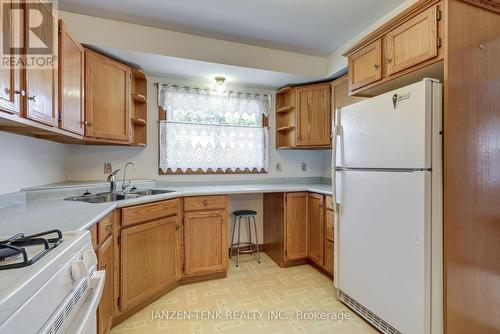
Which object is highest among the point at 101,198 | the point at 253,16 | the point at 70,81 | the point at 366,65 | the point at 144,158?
the point at 253,16

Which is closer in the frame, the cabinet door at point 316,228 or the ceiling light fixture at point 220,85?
the cabinet door at point 316,228

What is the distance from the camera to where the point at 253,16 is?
7.00 feet

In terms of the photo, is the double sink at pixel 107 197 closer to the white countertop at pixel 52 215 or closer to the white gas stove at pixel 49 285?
the white countertop at pixel 52 215

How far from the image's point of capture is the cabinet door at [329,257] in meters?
2.45

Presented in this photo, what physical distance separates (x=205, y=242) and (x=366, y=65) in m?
2.15

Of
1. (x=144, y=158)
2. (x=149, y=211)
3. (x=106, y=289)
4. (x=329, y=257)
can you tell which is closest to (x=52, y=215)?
(x=106, y=289)

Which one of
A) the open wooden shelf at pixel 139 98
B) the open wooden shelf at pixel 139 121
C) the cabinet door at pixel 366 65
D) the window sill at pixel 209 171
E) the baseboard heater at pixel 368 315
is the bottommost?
the baseboard heater at pixel 368 315

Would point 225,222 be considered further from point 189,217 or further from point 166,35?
Result: point 166,35

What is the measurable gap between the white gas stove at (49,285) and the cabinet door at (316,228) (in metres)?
2.09

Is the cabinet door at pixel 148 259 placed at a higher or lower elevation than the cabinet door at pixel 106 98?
lower

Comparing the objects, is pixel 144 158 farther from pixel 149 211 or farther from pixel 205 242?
pixel 205 242

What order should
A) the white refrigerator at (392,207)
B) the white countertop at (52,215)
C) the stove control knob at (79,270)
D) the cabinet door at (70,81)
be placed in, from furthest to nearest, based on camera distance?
the cabinet door at (70,81), the white refrigerator at (392,207), the white countertop at (52,215), the stove control knob at (79,270)

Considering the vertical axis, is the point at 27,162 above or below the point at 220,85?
below

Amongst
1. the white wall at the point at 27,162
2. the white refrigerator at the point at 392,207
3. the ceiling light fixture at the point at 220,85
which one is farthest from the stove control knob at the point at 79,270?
the ceiling light fixture at the point at 220,85
